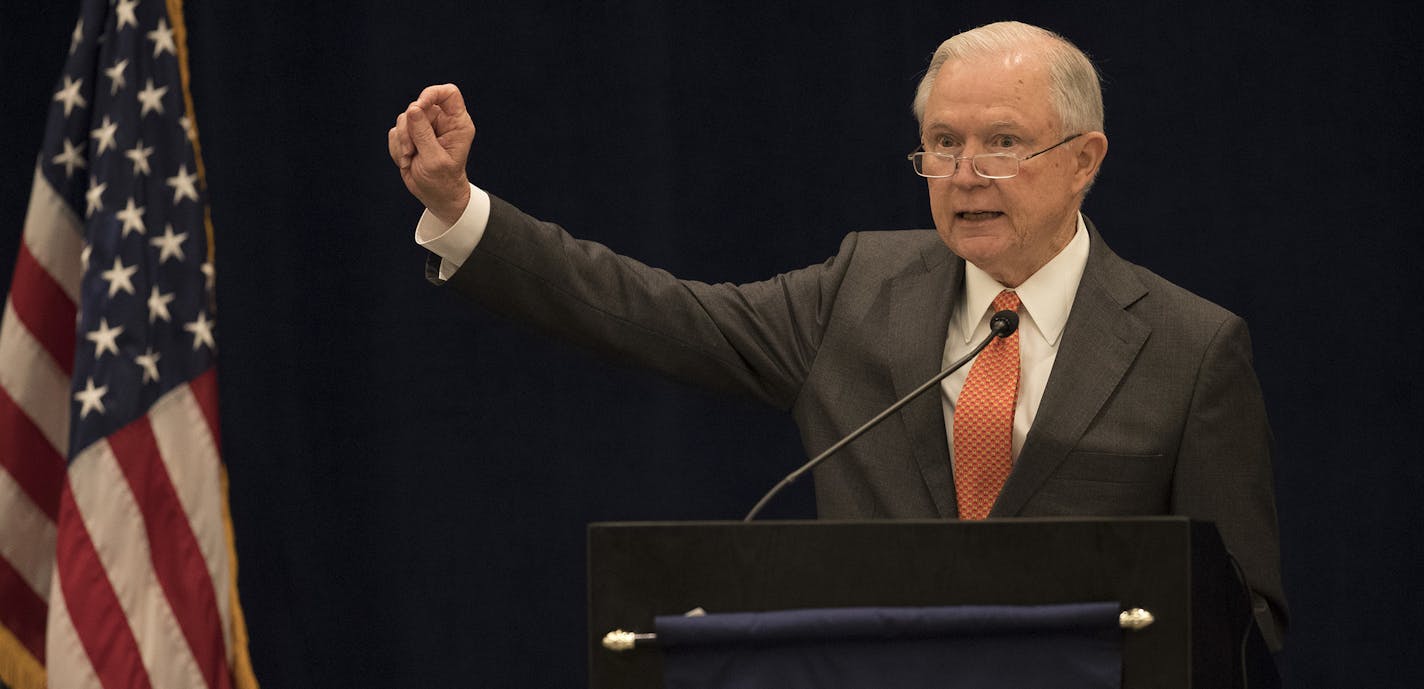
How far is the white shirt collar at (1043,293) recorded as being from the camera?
2.11 metres

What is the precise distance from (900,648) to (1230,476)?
0.77 m

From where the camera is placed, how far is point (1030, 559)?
1.38 metres

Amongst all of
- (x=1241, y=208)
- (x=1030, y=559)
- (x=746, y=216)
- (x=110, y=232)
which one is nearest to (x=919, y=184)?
(x=746, y=216)

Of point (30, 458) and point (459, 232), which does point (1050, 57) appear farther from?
point (30, 458)

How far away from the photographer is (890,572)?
4.54 ft

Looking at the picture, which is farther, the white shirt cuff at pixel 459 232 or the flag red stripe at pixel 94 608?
the flag red stripe at pixel 94 608

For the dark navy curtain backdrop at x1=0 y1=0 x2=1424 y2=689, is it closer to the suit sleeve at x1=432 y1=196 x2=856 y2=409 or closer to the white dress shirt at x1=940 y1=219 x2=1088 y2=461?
the suit sleeve at x1=432 y1=196 x2=856 y2=409

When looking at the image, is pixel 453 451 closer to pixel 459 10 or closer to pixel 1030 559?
pixel 459 10

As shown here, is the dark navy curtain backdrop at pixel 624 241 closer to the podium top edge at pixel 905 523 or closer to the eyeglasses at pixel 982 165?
the eyeglasses at pixel 982 165

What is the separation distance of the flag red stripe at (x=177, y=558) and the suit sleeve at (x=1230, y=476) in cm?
162

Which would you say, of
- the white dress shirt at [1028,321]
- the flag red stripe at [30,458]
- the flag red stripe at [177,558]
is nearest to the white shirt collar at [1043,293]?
the white dress shirt at [1028,321]

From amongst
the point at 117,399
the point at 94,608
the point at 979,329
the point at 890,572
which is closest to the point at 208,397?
the point at 117,399

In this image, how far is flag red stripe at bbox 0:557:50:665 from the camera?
266 centimetres

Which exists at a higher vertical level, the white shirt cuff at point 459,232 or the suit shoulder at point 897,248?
the white shirt cuff at point 459,232
